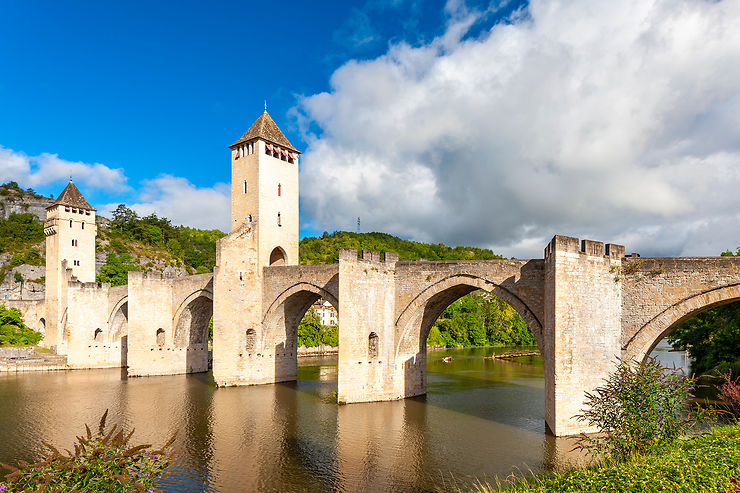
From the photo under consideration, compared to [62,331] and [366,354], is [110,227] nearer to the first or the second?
[62,331]

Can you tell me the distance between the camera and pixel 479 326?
192ft

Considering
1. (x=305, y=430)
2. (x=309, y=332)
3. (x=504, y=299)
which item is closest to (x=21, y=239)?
(x=309, y=332)

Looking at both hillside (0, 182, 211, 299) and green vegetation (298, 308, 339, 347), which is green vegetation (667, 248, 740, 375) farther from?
hillside (0, 182, 211, 299)

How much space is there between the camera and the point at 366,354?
2038 cm

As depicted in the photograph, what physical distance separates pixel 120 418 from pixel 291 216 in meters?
13.1

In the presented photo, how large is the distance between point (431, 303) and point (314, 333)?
26947 millimetres

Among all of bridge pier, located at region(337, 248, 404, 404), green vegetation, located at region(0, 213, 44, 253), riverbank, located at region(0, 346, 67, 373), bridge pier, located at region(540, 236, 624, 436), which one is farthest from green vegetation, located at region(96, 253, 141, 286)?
bridge pier, located at region(540, 236, 624, 436)

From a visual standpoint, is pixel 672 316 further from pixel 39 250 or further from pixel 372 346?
pixel 39 250

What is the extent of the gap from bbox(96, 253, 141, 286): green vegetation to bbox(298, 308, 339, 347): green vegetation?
1912 cm

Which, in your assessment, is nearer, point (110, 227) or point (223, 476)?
point (223, 476)

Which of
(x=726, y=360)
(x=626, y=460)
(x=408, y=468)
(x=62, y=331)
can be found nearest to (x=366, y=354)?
(x=408, y=468)

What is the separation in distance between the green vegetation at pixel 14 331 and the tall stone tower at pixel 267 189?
22289 mm

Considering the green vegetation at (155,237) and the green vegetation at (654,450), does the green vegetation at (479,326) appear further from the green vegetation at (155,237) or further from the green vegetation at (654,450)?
the green vegetation at (654,450)

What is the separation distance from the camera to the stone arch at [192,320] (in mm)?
29844
